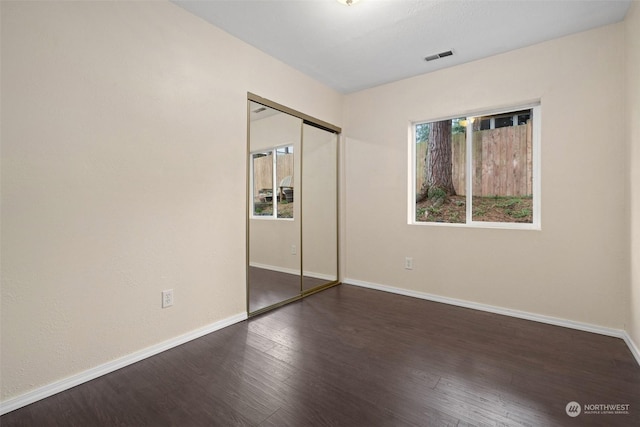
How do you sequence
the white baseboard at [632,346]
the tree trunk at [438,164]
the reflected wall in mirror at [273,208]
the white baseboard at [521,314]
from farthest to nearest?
1. the tree trunk at [438,164]
2. the reflected wall in mirror at [273,208]
3. the white baseboard at [521,314]
4. the white baseboard at [632,346]

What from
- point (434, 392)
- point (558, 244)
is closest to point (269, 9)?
point (434, 392)

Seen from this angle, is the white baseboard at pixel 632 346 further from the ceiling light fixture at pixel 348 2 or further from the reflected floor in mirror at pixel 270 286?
the ceiling light fixture at pixel 348 2

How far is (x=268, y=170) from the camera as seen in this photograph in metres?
3.07

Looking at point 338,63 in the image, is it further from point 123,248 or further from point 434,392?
point 434,392

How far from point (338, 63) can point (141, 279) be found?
2746 mm

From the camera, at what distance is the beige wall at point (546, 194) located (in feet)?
8.09

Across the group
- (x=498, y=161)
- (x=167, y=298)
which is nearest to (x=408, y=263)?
(x=498, y=161)

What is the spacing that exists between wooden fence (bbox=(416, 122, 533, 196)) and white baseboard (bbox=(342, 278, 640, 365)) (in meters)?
Result: 1.17

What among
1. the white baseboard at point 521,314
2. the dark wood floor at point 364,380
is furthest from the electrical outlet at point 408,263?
the dark wood floor at point 364,380

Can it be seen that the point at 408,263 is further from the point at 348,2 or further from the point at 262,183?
the point at 348,2

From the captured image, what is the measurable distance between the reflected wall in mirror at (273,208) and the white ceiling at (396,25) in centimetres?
67

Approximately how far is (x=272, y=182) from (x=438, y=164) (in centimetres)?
196

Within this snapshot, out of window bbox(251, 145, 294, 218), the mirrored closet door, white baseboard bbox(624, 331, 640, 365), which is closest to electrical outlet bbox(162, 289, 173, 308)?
the mirrored closet door

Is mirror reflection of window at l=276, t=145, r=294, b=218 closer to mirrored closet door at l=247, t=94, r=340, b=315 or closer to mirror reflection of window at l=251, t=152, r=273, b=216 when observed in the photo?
mirrored closet door at l=247, t=94, r=340, b=315
